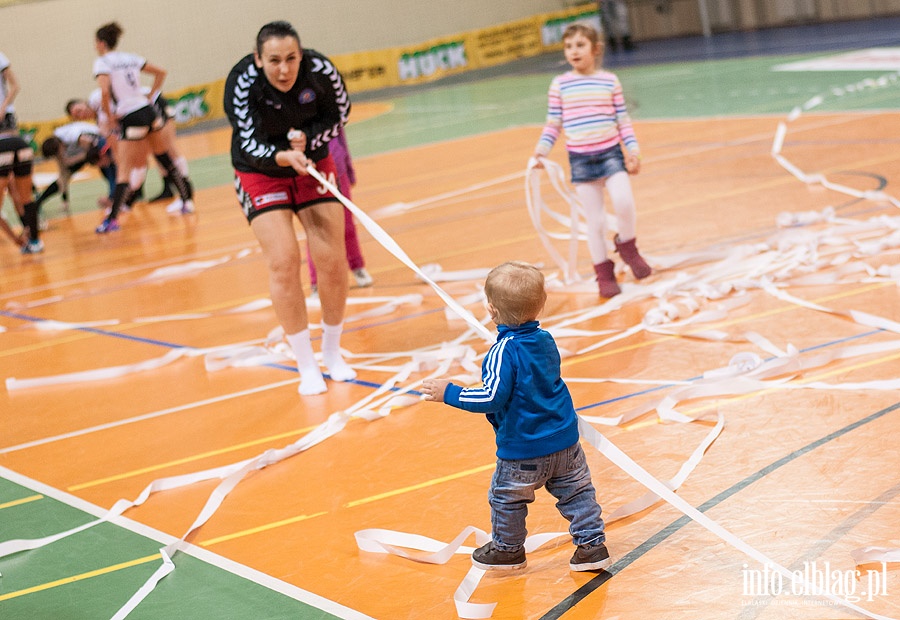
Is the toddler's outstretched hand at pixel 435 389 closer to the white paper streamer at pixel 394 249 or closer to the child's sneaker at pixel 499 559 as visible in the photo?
the white paper streamer at pixel 394 249

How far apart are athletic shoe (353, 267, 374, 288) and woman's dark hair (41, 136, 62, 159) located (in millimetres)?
6641

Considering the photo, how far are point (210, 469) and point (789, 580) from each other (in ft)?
8.02

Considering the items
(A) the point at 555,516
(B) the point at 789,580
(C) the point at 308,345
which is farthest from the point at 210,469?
(B) the point at 789,580


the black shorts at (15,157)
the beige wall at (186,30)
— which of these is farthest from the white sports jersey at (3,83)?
the beige wall at (186,30)

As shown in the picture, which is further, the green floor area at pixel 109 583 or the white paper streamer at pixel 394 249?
the white paper streamer at pixel 394 249

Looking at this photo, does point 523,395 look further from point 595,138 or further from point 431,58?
point 431,58

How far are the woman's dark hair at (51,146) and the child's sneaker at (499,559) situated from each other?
1086cm

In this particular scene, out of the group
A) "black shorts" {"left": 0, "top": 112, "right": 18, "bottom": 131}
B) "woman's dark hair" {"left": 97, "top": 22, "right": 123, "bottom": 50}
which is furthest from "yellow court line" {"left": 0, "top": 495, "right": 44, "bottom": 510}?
"woman's dark hair" {"left": 97, "top": 22, "right": 123, "bottom": 50}

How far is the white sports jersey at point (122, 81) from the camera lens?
11.7 metres

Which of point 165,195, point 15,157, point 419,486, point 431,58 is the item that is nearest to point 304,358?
point 419,486

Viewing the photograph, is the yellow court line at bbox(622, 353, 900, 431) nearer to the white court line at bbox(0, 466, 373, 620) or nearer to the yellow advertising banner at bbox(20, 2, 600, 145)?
the white court line at bbox(0, 466, 373, 620)

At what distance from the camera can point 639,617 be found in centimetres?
287

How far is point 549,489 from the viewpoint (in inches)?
128

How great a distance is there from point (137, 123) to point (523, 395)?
9600 mm
